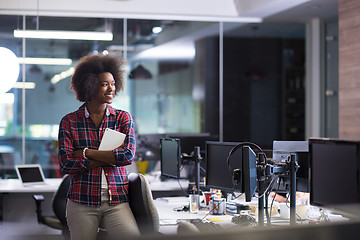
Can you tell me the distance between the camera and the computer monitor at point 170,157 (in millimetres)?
4105

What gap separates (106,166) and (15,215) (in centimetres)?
270

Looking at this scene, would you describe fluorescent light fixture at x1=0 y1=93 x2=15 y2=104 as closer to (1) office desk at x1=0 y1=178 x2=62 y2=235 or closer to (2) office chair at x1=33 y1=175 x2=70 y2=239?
(1) office desk at x1=0 y1=178 x2=62 y2=235

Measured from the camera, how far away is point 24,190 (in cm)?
511

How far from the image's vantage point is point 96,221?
10.1 ft

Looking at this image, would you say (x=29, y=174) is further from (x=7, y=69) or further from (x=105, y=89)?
(x=105, y=89)

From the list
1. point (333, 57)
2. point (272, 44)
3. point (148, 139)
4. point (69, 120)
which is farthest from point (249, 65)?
point (69, 120)

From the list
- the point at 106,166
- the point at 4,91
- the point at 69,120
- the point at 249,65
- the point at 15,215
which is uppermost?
the point at 249,65

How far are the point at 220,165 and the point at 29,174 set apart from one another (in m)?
2.47

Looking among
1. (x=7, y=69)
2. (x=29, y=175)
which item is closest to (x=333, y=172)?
(x=29, y=175)

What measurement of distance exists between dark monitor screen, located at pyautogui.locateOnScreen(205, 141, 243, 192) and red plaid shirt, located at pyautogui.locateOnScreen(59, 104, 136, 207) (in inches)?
27.1

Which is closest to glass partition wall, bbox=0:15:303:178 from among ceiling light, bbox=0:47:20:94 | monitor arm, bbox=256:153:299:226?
ceiling light, bbox=0:47:20:94

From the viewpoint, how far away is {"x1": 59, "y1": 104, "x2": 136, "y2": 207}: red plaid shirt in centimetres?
307

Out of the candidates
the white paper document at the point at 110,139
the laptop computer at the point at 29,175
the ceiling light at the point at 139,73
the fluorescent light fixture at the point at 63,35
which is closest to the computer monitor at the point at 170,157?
the white paper document at the point at 110,139

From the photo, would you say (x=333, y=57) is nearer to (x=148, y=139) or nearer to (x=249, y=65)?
(x=249, y=65)
